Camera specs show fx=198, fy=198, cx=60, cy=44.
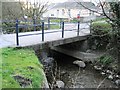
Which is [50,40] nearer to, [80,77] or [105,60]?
[80,77]

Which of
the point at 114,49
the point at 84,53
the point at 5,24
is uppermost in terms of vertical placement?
the point at 5,24

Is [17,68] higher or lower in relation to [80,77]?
higher

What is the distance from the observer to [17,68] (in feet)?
14.9

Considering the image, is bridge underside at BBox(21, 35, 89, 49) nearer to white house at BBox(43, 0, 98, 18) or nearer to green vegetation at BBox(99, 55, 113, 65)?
white house at BBox(43, 0, 98, 18)

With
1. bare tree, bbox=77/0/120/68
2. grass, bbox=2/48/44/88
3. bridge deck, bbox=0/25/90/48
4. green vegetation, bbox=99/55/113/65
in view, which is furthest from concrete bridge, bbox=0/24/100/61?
bare tree, bbox=77/0/120/68

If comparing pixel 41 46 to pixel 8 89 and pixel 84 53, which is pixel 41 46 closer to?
pixel 84 53

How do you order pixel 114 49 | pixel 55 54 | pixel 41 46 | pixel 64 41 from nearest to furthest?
pixel 114 49 → pixel 41 46 → pixel 64 41 → pixel 55 54

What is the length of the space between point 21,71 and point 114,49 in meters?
3.71

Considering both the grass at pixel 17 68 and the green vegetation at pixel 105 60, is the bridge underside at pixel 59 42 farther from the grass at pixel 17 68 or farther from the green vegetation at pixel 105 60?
the green vegetation at pixel 105 60

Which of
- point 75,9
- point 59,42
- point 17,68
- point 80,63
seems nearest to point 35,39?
point 59,42

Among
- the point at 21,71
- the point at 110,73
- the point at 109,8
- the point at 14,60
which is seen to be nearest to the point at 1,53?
the point at 14,60

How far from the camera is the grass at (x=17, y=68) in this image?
3776 millimetres

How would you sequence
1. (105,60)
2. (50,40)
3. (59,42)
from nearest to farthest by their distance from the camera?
1. (50,40)
2. (59,42)
3. (105,60)

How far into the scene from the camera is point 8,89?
135 inches
